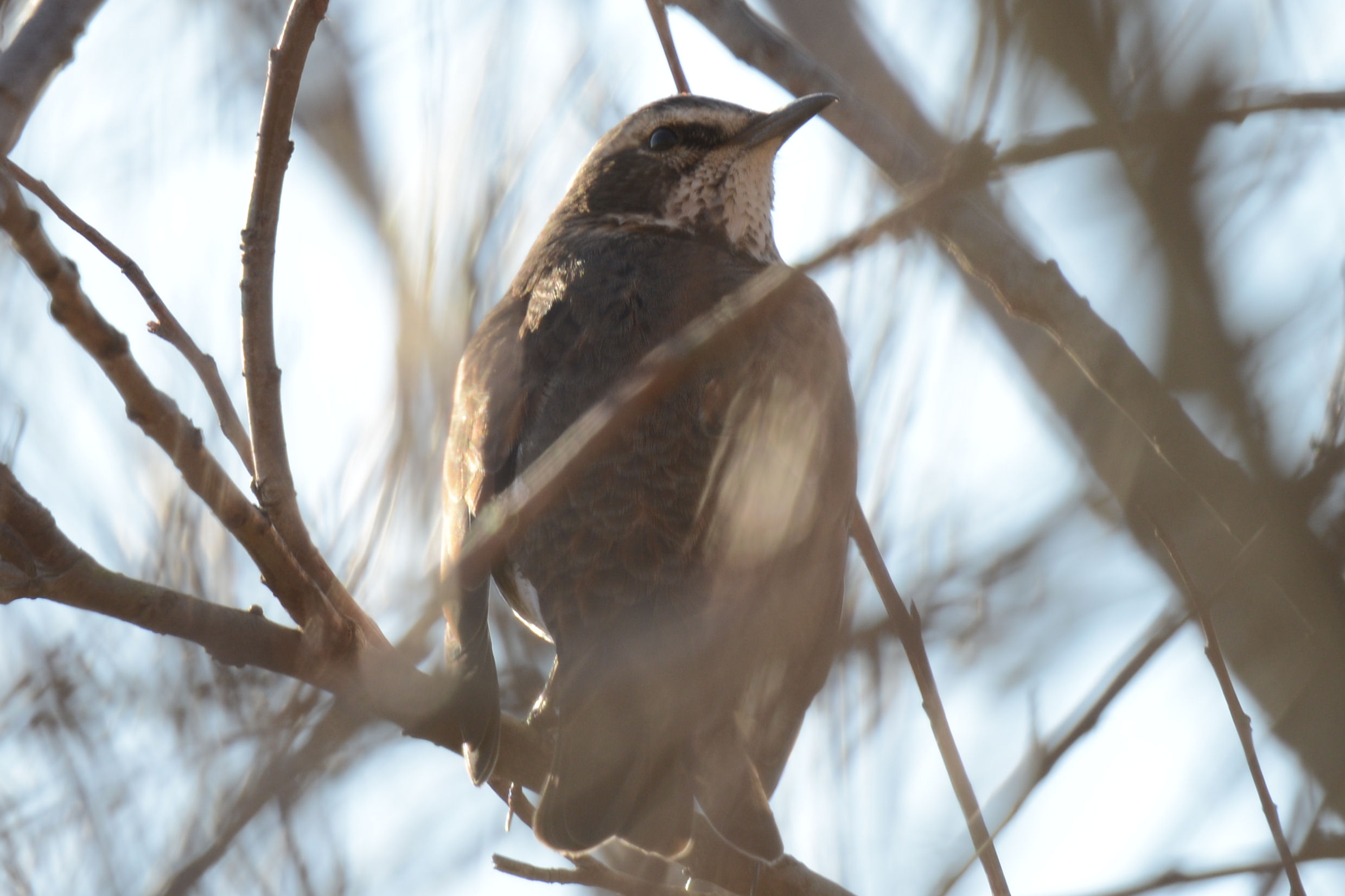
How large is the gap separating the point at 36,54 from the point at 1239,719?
3.24m

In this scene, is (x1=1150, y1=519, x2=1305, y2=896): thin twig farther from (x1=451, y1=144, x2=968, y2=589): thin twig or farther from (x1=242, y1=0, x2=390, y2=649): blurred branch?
(x1=242, y1=0, x2=390, y2=649): blurred branch

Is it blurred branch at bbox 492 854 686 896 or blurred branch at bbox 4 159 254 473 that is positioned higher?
blurred branch at bbox 4 159 254 473

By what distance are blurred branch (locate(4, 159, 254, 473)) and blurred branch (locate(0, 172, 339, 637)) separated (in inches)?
9.8

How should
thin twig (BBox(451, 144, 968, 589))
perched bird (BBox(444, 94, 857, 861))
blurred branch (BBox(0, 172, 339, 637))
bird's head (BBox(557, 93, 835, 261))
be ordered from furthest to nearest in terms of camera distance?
bird's head (BBox(557, 93, 835, 261)) → perched bird (BBox(444, 94, 857, 861)) → blurred branch (BBox(0, 172, 339, 637)) → thin twig (BBox(451, 144, 968, 589))

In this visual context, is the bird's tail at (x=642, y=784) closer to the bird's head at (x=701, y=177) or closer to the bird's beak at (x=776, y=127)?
the bird's beak at (x=776, y=127)

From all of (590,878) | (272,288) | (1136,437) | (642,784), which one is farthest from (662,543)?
(272,288)

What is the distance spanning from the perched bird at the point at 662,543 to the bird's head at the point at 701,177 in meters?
0.64

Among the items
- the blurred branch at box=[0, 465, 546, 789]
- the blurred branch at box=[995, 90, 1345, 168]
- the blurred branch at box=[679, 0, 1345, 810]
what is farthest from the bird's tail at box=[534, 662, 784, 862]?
the blurred branch at box=[995, 90, 1345, 168]

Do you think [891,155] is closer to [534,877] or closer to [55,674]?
[534,877]

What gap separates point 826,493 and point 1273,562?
6.87 feet

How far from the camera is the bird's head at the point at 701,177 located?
5.41 m

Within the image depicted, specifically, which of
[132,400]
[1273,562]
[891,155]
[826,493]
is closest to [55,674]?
[132,400]

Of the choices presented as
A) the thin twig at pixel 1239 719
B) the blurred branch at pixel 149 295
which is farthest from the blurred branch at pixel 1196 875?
the blurred branch at pixel 149 295

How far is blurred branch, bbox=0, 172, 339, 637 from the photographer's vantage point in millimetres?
2166
